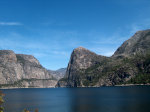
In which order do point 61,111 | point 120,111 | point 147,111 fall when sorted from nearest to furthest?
point 147,111 < point 120,111 < point 61,111

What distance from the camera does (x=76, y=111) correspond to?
87062mm

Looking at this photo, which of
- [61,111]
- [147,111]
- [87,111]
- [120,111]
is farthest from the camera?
[61,111]

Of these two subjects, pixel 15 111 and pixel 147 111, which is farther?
pixel 15 111

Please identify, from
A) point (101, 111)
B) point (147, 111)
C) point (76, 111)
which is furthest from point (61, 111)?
point (147, 111)

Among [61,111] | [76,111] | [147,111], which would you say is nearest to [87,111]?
[76,111]

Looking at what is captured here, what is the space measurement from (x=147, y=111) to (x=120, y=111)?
1017 centimetres

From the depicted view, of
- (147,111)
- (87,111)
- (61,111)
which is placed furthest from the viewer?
(61,111)

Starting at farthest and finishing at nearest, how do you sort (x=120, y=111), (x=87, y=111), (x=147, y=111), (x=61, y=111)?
(x=61, y=111) < (x=87, y=111) < (x=120, y=111) < (x=147, y=111)

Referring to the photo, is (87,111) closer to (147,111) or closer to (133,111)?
(133,111)

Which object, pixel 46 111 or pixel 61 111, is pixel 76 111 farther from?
pixel 46 111

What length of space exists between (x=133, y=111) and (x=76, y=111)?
2378 cm

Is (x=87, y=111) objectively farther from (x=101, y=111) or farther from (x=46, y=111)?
(x=46, y=111)

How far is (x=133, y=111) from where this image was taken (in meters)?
76.4

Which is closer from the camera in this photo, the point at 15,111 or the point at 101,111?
the point at 101,111
